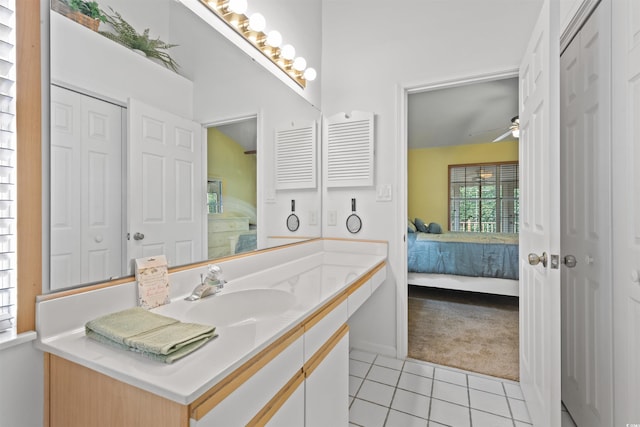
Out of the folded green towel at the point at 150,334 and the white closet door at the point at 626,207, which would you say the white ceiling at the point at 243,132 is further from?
the white closet door at the point at 626,207

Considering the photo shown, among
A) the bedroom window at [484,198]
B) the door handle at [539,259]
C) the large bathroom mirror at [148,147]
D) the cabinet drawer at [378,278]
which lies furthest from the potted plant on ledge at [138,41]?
the bedroom window at [484,198]

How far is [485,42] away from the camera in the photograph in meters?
1.81

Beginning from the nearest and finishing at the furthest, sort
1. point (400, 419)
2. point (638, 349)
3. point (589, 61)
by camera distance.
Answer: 1. point (638, 349)
2. point (589, 61)
3. point (400, 419)

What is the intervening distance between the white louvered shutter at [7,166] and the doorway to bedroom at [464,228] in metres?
2.02

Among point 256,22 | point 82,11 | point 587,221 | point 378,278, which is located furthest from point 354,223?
point 82,11

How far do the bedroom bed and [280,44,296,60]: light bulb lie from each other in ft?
8.08

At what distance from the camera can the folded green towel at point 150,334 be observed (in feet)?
1.97

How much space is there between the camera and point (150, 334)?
0.65 m

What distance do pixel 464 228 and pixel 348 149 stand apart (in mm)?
4564

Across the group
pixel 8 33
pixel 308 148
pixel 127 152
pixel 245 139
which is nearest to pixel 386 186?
pixel 308 148

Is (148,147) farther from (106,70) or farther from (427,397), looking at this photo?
(427,397)

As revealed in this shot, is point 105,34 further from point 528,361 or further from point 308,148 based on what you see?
point 528,361

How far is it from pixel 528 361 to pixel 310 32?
247cm

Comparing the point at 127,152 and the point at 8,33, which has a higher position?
the point at 8,33
